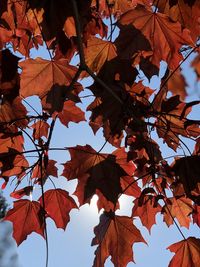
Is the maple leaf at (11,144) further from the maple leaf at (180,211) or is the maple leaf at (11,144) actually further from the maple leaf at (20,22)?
the maple leaf at (180,211)

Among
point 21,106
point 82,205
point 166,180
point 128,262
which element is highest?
point 21,106

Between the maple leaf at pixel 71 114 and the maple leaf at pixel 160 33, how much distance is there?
1.23 feet

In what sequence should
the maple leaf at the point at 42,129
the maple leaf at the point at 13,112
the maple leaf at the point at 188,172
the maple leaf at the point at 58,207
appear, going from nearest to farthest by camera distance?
the maple leaf at the point at 188,172 < the maple leaf at the point at 13,112 < the maple leaf at the point at 58,207 < the maple leaf at the point at 42,129

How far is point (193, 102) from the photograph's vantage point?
4.11 ft

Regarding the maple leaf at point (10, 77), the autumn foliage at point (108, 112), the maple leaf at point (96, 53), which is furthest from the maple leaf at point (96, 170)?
the maple leaf at point (10, 77)

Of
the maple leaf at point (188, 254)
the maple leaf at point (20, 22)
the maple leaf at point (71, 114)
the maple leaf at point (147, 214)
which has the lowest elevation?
the maple leaf at point (188, 254)

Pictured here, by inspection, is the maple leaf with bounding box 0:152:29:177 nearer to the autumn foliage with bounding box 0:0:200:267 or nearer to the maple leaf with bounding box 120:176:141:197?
the autumn foliage with bounding box 0:0:200:267

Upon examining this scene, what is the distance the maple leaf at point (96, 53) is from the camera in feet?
5.42

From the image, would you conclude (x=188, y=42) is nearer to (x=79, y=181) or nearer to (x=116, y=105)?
(x=116, y=105)

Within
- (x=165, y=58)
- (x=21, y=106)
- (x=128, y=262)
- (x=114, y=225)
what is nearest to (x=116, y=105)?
(x=165, y=58)

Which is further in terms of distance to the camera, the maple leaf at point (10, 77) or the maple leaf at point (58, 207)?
the maple leaf at point (58, 207)

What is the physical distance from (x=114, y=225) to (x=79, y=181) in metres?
0.27

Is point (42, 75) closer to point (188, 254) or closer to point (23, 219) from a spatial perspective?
point (23, 219)

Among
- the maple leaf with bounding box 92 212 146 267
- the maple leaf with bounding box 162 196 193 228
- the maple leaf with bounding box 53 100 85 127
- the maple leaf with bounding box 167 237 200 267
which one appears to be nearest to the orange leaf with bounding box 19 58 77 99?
the maple leaf with bounding box 53 100 85 127
